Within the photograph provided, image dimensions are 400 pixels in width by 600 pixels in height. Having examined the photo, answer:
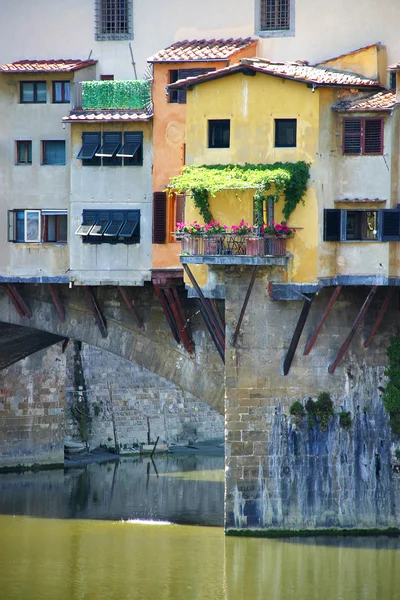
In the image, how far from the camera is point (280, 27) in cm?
5931

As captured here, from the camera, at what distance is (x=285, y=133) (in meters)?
55.7

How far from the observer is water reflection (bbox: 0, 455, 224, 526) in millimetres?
63031

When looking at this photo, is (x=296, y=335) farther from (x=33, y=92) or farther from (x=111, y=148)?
(x=33, y=92)

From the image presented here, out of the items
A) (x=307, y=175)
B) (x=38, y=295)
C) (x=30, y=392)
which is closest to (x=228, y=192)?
(x=307, y=175)

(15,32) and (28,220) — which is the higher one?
(15,32)

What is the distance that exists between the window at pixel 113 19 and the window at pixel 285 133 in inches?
318

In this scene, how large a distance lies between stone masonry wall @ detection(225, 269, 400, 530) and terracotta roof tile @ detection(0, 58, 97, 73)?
9.28 m

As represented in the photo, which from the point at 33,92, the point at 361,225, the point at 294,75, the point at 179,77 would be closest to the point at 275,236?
the point at 361,225

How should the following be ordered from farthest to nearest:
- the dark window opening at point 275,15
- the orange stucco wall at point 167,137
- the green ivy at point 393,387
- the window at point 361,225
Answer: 1. the dark window opening at point 275,15
2. the orange stucco wall at point 167,137
3. the green ivy at point 393,387
4. the window at point 361,225

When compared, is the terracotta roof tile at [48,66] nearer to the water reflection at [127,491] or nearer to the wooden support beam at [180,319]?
the wooden support beam at [180,319]

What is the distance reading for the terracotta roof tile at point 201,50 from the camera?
5803cm

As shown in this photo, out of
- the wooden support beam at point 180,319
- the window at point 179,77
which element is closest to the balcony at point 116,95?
the window at point 179,77

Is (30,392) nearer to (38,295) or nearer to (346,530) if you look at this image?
(38,295)

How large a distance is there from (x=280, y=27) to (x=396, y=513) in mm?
15603
